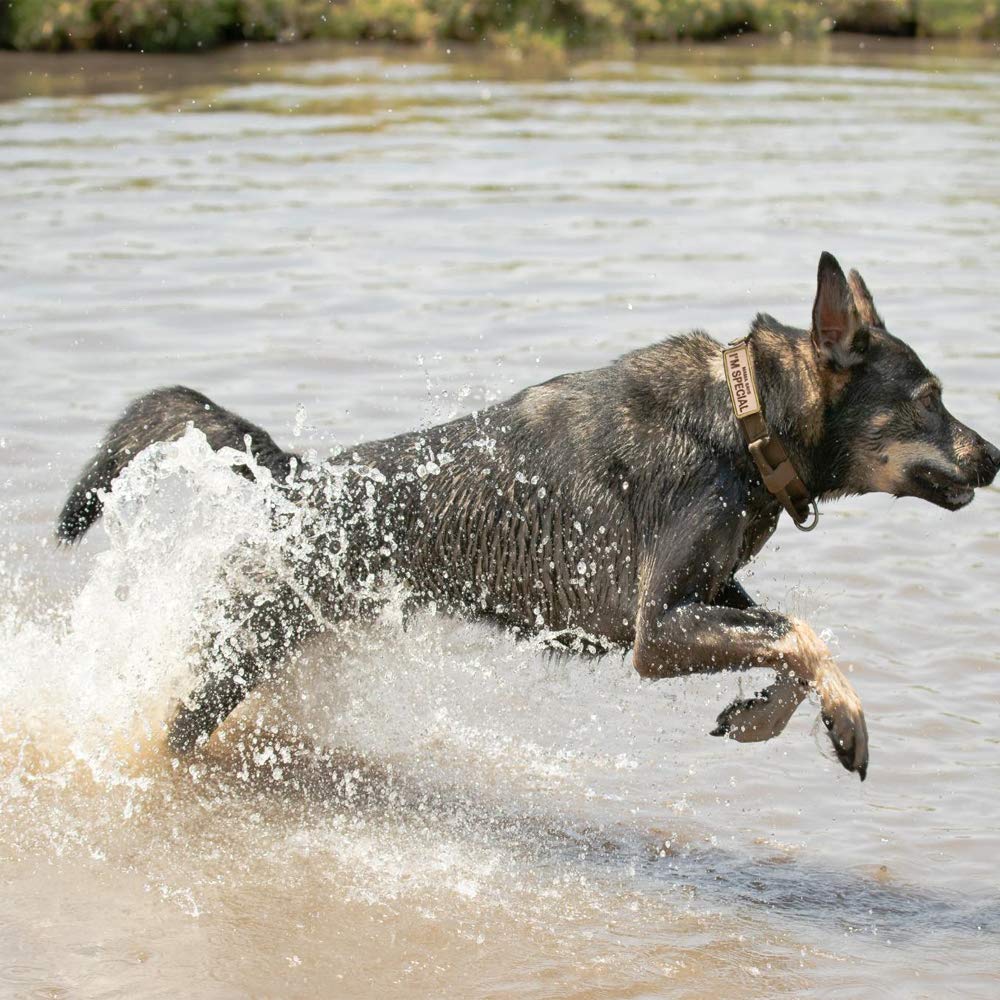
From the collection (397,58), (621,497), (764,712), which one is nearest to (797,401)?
(621,497)

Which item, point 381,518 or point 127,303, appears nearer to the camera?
point 381,518

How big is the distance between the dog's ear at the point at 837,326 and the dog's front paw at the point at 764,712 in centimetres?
115

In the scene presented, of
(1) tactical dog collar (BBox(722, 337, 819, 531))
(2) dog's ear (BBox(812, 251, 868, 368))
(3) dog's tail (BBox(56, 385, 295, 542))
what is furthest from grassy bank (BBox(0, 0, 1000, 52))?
(2) dog's ear (BBox(812, 251, 868, 368))

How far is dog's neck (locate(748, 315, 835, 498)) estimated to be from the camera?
5848 mm

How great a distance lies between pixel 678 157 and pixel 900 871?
48.2ft

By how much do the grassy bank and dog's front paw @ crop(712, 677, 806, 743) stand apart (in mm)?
25183

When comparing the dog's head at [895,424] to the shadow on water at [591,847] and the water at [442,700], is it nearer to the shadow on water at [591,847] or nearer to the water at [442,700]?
the water at [442,700]

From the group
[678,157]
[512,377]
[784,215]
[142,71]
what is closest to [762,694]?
[512,377]

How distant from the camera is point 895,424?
5.85 m

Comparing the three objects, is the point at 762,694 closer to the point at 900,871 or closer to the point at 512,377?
the point at 900,871

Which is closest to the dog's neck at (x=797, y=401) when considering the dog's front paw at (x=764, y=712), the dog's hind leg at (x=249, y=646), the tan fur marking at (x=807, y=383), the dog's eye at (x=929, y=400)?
the tan fur marking at (x=807, y=383)

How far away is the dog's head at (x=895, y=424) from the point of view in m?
5.83

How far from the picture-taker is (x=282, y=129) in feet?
67.8

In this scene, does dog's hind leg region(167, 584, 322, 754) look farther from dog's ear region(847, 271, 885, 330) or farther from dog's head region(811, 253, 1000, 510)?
dog's ear region(847, 271, 885, 330)
